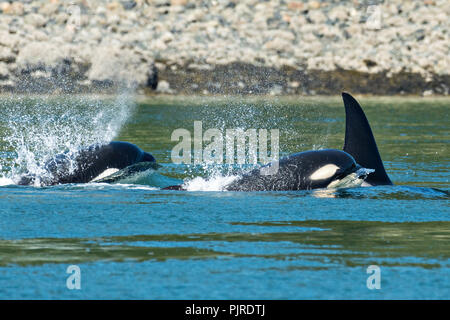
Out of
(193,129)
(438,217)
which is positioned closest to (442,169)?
(438,217)

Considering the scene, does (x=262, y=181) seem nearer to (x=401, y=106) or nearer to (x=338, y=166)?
(x=338, y=166)

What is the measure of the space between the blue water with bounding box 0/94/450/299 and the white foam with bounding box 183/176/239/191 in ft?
1.31

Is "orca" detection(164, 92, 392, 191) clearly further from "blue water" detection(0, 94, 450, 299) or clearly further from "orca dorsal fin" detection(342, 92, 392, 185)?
"blue water" detection(0, 94, 450, 299)

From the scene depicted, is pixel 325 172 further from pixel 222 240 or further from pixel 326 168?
pixel 222 240

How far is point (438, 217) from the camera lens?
9469 millimetres

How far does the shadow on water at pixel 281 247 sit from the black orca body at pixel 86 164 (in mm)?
3484

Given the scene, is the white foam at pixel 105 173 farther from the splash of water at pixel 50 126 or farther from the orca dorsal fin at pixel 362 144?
the orca dorsal fin at pixel 362 144

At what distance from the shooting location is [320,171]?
35.9 feet

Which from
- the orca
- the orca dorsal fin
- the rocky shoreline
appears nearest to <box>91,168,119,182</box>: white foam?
the orca

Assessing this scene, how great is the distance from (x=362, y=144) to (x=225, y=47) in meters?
26.5

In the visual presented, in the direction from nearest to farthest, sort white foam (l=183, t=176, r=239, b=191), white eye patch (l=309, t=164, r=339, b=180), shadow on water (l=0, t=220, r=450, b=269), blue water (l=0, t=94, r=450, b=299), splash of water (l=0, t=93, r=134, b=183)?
blue water (l=0, t=94, r=450, b=299)
shadow on water (l=0, t=220, r=450, b=269)
white eye patch (l=309, t=164, r=339, b=180)
white foam (l=183, t=176, r=239, b=191)
splash of water (l=0, t=93, r=134, b=183)

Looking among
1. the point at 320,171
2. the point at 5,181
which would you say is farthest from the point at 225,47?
the point at 320,171

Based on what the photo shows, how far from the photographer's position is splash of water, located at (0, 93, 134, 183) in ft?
44.9
